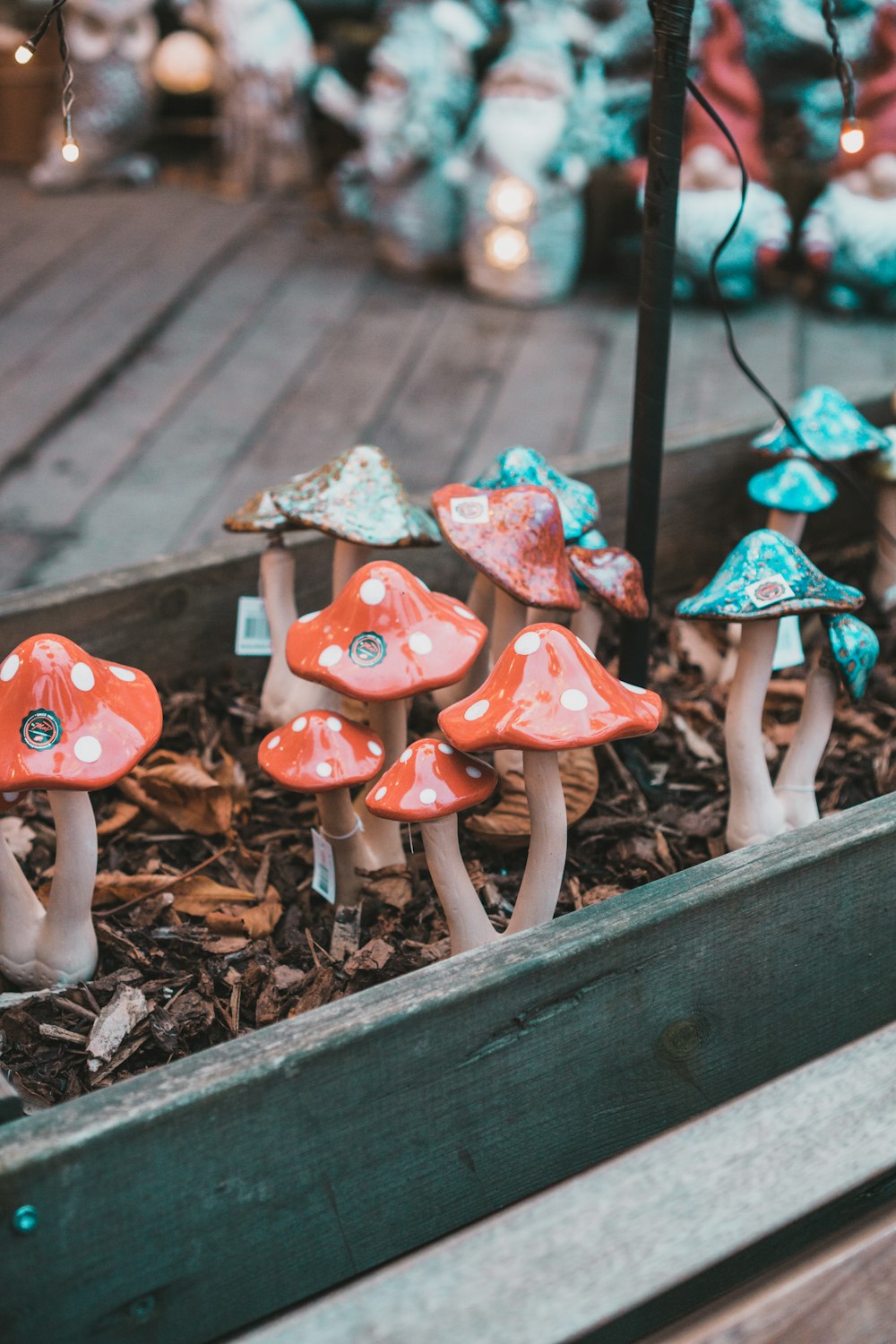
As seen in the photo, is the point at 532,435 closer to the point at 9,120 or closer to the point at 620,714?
the point at 620,714

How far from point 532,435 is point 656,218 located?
1283 millimetres

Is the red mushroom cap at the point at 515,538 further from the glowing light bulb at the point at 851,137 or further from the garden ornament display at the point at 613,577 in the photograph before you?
the glowing light bulb at the point at 851,137

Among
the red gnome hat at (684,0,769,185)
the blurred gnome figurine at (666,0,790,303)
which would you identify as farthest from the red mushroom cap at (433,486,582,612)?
the red gnome hat at (684,0,769,185)

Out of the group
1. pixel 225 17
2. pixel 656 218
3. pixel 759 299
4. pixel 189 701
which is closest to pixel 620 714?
pixel 656 218

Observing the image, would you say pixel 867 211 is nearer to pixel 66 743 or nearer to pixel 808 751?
pixel 808 751

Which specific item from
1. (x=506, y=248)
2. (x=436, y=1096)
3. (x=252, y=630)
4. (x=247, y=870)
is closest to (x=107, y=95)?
(x=506, y=248)

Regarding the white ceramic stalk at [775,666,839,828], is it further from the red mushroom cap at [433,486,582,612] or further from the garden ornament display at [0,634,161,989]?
the garden ornament display at [0,634,161,989]

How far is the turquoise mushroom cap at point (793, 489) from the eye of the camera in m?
1.52

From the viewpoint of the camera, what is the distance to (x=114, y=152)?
3.81 metres

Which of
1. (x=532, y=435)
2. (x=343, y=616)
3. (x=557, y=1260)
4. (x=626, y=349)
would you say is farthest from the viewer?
(x=626, y=349)

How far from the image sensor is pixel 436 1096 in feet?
3.10

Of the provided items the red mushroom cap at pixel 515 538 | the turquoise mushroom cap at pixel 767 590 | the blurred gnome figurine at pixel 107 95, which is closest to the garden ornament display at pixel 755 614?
the turquoise mushroom cap at pixel 767 590

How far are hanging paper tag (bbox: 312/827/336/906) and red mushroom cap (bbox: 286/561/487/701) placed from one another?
0.65 feet

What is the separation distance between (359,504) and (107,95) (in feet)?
9.69
